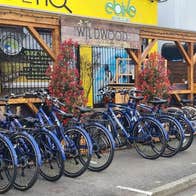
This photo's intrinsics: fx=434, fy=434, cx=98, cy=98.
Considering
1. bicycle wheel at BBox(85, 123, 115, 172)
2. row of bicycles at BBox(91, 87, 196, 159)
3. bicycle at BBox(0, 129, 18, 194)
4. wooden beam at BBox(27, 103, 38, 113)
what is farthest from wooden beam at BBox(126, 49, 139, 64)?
bicycle at BBox(0, 129, 18, 194)

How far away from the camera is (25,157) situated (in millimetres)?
6074

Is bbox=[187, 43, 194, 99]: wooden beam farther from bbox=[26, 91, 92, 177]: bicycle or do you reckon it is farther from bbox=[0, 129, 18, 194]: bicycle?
bbox=[0, 129, 18, 194]: bicycle

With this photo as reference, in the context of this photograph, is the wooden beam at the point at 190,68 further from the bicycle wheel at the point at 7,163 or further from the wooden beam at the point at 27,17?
the bicycle wheel at the point at 7,163

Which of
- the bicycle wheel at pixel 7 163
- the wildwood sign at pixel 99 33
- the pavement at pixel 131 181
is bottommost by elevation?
the pavement at pixel 131 181

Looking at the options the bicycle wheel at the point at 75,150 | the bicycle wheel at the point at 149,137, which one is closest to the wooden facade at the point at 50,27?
the bicycle wheel at the point at 75,150

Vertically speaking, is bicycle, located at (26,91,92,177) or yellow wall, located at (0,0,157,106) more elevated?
yellow wall, located at (0,0,157,106)

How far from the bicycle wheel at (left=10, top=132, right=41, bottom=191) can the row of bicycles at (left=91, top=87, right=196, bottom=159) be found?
2544mm

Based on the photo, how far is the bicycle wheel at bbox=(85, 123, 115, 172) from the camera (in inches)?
281

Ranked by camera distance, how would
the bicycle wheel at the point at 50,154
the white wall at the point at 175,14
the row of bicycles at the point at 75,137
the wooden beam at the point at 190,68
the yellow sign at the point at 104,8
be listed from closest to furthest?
the row of bicycles at the point at 75,137, the bicycle wheel at the point at 50,154, the wooden beam at the point at 190,68, the yellow sign at the point at 104,8, the white wall at the point at 175,14

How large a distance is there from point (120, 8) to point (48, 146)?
1103 cm

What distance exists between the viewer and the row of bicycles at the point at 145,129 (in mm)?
8141

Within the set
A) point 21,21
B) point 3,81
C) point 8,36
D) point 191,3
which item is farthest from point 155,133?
point 191,3

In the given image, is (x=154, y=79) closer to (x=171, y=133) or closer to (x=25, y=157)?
(x=171, y=133)

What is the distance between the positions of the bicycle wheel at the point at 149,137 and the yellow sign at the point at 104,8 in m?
6.35
